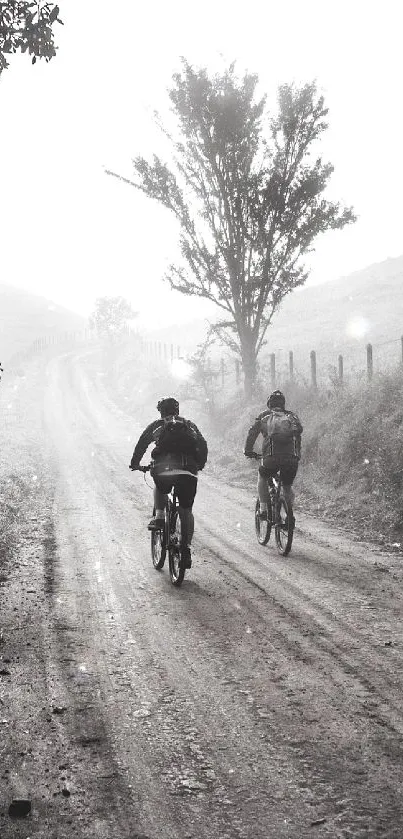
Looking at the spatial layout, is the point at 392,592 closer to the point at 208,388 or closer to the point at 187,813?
the point at 187,813

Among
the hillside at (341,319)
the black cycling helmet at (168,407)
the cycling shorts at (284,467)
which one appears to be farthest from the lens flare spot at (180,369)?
the black cycling helmet at (168,407)

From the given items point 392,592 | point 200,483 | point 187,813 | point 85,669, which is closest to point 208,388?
point 200,483

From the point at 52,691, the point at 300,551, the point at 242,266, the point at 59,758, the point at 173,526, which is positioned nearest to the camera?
the point at 59,758

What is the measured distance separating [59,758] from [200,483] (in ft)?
41.3

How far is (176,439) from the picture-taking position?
8266 millimetres

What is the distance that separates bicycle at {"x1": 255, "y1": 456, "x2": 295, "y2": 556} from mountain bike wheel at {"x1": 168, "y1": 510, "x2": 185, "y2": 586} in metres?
1.90

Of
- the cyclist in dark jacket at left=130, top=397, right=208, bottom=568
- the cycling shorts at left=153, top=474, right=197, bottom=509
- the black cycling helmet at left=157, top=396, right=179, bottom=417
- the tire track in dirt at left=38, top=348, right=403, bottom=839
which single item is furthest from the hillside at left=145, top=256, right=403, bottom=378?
the tire track in dirt at left=38, top=348, right=403, bottom=839

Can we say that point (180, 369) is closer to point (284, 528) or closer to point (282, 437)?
point (282, 437)

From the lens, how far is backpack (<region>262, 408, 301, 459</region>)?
996 cm

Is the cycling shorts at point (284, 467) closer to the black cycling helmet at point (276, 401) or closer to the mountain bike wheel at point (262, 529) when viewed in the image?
the mountain bike wheel at point (262, 529)

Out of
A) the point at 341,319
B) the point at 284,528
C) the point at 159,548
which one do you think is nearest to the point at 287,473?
the point at 284,528

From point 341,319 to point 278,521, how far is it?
45830 millimetres

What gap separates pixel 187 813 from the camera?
3.53 m

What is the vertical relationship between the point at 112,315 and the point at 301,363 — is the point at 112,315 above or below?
above
